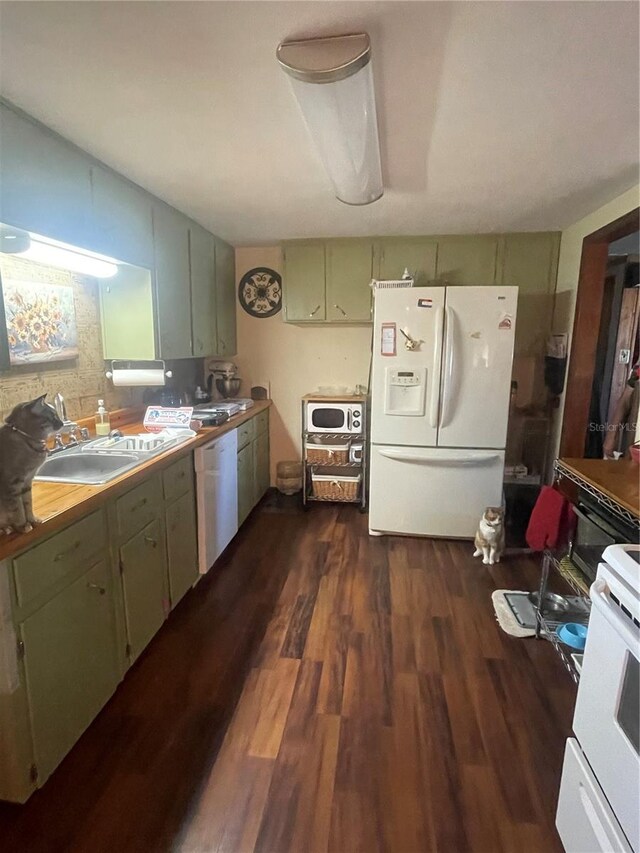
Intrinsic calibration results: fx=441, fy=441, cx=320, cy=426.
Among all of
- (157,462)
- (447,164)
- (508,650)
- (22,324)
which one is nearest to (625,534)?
(508,650)

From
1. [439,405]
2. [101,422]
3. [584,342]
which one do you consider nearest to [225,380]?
[101,422]

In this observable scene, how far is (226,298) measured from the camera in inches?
148

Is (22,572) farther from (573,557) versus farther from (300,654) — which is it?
(573,557)

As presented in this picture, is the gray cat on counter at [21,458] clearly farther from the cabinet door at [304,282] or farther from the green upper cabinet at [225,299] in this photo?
the cabinet door at [304,282]

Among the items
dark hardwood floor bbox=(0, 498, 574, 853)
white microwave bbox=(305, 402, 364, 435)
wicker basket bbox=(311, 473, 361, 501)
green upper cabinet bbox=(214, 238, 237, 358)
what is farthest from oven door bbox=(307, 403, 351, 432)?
dark hardwood floor bbox=(0, 498, 574, 853)

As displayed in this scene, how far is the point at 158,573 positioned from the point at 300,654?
0.77m

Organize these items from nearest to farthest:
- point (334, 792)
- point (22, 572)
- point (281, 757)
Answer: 1. point (22, 572)
2. point (334, 792)
3. point (281, 757)

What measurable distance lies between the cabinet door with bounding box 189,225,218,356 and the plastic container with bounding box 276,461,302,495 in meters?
1.23

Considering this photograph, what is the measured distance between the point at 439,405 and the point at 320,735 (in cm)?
207

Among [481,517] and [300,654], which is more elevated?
[481,517]

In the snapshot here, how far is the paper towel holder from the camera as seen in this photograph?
2682mm

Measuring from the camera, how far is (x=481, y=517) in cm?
309

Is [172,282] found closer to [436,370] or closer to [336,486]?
[436,370]

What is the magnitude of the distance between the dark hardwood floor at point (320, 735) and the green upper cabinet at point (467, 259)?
2.32 metres
